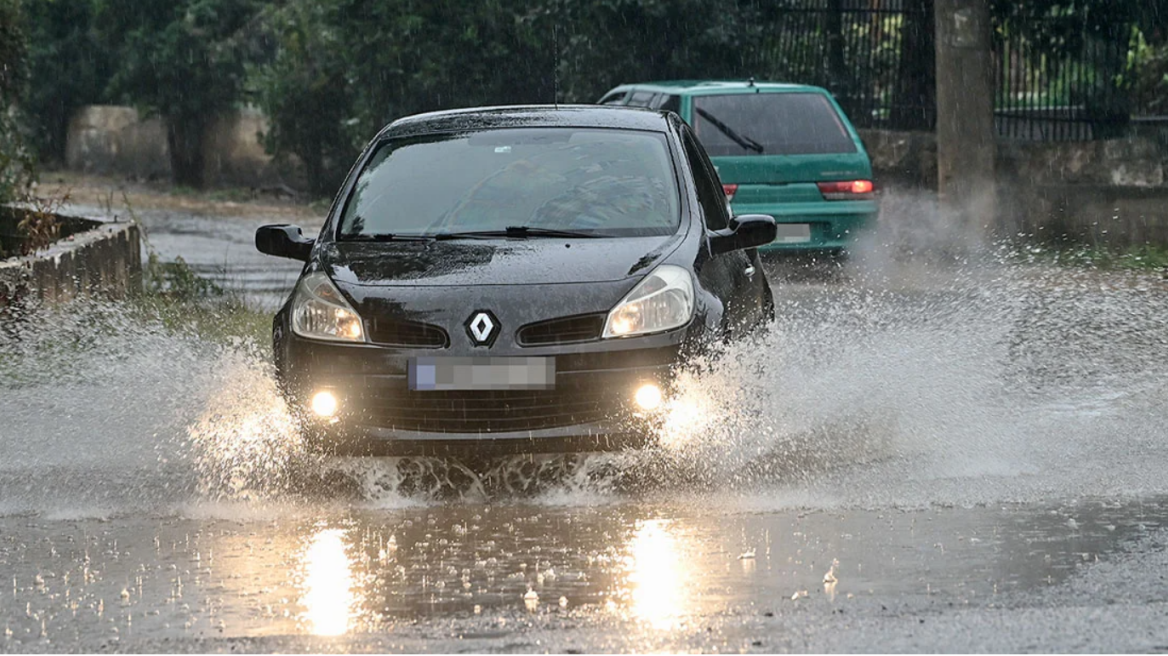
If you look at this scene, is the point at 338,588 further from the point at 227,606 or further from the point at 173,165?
the point at 173,165

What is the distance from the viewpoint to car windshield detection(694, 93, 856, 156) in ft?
50.3

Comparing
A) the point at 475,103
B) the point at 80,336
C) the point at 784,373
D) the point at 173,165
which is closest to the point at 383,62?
the point at 475,103

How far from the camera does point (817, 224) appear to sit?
15.3 metres

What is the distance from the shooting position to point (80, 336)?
11.5 meters

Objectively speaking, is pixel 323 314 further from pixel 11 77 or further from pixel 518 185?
pixel 11 77

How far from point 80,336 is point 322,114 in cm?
1516

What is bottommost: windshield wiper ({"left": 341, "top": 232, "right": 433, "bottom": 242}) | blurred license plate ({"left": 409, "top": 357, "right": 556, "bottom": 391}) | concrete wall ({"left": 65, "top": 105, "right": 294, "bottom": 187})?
concrete wall ({"left": 65, "top": 105, "right": 294, "bottom": 187})

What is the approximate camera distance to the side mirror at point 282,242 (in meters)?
8.34

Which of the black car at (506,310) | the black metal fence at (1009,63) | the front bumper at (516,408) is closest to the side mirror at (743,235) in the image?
the black car at (506,310)

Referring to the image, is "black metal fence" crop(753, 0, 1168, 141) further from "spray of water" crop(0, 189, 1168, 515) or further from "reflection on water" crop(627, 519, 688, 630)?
"reflection on water" crop(627, 519, 688, 630)

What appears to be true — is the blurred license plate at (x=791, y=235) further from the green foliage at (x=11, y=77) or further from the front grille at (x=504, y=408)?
the front grille at (x=504, y=408)

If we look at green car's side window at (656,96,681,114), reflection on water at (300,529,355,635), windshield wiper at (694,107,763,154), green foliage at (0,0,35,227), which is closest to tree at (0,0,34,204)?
green foliage at (0,0,35,227)

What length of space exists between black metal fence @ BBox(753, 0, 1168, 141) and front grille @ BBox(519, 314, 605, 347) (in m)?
12.4

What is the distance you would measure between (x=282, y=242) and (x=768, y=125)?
306 inches
